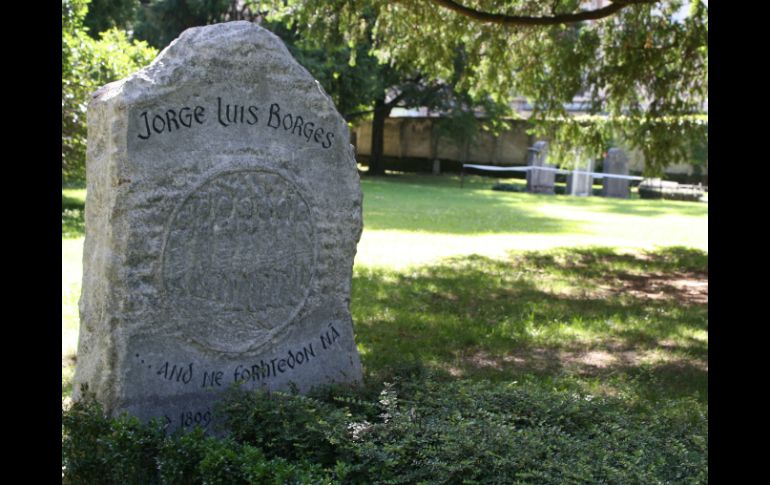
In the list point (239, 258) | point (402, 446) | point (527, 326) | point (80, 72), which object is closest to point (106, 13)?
point (80, 72)

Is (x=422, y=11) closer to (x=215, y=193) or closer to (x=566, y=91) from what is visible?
(x=566, y=91)

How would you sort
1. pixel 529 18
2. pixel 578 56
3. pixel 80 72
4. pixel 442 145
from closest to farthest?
pixel 529 18
pixel 578 56
pixel 80 72
pixel 442 145

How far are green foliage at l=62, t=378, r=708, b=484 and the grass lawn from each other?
1138 millimetres

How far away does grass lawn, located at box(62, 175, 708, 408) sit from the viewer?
6.73 meters

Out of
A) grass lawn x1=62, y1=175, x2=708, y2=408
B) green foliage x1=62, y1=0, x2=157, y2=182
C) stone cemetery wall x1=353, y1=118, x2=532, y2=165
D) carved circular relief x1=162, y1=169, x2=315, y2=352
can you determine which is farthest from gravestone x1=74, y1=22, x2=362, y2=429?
stone cemetery wall x1=353, y1=118, x2=532, y2=165

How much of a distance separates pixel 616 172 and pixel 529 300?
17469 mm

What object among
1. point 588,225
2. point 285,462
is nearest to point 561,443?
point 285,462

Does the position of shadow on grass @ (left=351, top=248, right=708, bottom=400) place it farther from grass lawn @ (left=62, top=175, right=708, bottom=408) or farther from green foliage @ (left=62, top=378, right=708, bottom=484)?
green foliage @ (left=62, top=378, right=708, bottom=484)

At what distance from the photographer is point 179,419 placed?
177 inches

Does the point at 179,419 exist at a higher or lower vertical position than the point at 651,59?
lower

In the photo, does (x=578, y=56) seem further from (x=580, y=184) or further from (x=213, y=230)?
(x=580, y=184)

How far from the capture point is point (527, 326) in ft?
26.4

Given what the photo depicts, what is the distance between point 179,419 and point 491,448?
1745 millimetres

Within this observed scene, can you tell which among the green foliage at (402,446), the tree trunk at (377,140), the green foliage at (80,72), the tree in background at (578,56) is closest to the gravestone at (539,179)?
the tree trunk at (377,140)
